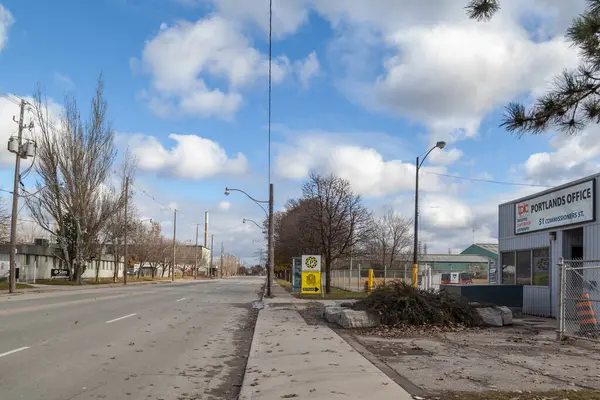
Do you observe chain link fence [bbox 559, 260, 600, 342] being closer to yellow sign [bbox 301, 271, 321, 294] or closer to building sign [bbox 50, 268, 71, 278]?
yellow sign [bbox 301, 271, 321, 294]

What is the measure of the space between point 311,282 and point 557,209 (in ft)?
51.2

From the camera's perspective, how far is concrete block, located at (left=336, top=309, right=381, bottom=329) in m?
14.9

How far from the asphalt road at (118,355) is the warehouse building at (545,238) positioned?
→ 34.5ft

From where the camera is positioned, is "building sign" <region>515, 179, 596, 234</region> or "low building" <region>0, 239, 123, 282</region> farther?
"low building" <region>0, 239, 123, 282</region>

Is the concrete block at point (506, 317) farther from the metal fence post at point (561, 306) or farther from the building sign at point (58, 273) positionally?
the building sign at point (58, 273)

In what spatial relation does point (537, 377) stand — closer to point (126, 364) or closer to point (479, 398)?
point (479, 398)

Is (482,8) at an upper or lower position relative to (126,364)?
upper

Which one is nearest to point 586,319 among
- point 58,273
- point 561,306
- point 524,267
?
point 561,306

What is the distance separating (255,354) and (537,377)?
16.1 ft

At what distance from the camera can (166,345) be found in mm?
11508

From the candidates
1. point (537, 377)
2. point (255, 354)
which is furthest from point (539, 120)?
point (255, 354)

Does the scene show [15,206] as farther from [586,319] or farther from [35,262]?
[586,319]

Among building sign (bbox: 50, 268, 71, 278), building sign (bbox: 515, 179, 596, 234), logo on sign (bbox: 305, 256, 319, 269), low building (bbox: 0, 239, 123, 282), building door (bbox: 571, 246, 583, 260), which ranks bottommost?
building sign (bbox: 50, 268, 71, 278)

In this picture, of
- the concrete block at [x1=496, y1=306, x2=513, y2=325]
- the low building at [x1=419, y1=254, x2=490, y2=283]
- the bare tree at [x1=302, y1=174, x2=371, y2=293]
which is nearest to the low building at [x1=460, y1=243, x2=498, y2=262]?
the low building at [x1=419, y1=254, x2=490, y2=283]
